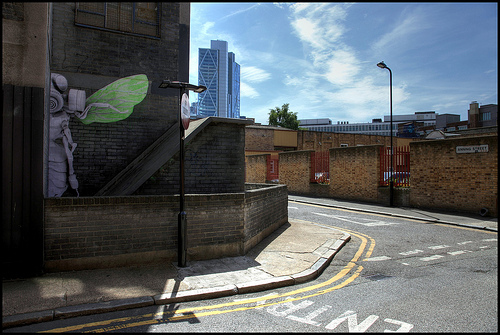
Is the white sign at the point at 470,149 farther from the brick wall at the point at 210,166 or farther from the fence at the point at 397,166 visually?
the brick wall at the point at 210,166

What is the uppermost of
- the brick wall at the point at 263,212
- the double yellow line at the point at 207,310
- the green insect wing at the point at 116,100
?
the green insect wing at the point at 116,100

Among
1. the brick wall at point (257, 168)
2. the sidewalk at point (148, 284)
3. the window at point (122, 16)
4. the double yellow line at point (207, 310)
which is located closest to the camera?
the double yellow line at point (207, 310)

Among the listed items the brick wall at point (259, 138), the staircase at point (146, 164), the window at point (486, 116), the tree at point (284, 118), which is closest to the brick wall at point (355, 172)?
the staircase at point (146, 164)

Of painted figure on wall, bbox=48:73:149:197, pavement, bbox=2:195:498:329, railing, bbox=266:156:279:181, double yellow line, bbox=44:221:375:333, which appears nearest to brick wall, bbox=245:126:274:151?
railing, bbox=266:156:279:181

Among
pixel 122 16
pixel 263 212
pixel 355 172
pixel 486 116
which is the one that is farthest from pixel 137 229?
pixel 486 116

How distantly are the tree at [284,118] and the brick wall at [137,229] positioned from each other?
190 feet

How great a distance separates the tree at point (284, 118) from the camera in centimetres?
6388

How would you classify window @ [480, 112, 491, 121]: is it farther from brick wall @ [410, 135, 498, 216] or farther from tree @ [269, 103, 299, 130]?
brick wall @ [410, 135, 498, 216]

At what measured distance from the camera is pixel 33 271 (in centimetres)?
527

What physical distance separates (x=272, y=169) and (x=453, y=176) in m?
17.3

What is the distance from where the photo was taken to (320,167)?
76.7 ft

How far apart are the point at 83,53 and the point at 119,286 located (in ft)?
22.7

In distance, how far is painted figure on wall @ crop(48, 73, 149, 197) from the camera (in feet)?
26.1

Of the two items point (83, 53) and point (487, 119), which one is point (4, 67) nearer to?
point (83, 53)
